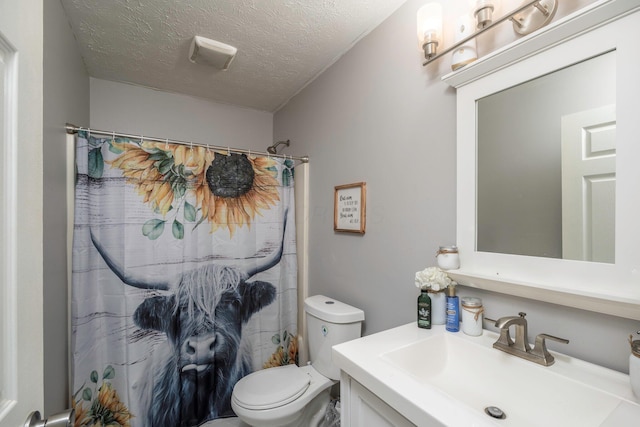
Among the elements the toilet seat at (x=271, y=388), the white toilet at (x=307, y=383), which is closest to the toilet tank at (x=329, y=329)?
the white toilet at (x=307, y=383)

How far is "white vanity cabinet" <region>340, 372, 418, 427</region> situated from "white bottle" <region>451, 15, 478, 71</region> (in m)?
1.19

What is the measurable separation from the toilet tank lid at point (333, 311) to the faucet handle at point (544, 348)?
0.83 m

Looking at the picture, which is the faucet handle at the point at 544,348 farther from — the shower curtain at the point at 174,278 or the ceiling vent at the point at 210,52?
the ceiling vent at the point at 210,52

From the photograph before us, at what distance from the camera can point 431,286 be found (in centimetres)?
109

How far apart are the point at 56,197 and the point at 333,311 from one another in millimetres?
1443

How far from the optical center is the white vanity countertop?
62 centimetres

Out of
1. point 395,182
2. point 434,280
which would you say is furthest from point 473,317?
point 395,182

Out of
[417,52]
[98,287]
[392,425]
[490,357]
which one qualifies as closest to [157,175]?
[98,287]

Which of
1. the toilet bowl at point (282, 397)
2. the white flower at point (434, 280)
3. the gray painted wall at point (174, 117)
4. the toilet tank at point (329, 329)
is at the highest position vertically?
the gray painted wall at point (174, 117)

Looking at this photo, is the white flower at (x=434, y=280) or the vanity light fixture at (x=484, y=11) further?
the white flower at (x=434, y=280)

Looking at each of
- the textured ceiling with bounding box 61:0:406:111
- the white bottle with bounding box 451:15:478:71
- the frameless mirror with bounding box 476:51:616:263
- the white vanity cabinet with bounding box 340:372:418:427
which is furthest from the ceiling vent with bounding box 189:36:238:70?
the white vanity cabinet with bounding box 340:372:418:427

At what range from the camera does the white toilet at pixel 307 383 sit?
1368mm

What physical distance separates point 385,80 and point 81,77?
189cm

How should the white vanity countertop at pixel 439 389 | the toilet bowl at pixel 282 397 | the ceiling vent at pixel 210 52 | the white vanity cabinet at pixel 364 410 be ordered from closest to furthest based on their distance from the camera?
the white vanity countertop at pixel 439 389 → the white vanity cabinet at pixel 364 410 → the toilet bowl at pixel 282 397 → the ceiling vent at pixel 210 52
